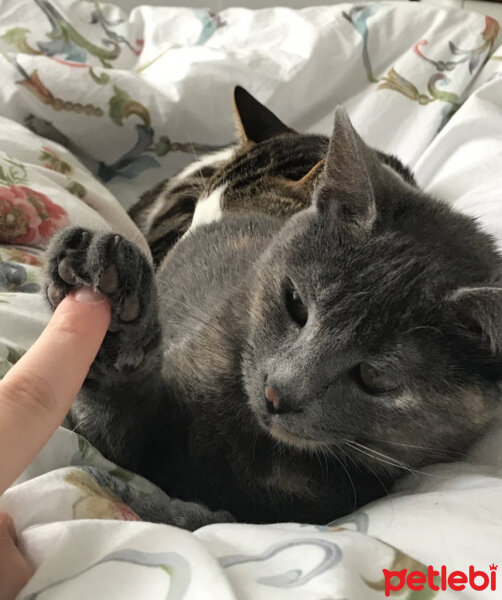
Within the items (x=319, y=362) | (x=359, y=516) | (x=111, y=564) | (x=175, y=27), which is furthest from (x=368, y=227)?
(x=175, y=27)

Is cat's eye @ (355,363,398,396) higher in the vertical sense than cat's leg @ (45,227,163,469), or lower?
higher

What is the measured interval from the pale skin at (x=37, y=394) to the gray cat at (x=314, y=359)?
10 centimetres

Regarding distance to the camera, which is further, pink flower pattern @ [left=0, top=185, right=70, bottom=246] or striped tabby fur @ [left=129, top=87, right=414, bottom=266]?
striped tabby fur @ [left=129, top=87, right=414, bottom=266]

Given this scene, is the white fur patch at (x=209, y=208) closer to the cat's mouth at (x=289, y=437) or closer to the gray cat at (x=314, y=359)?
the gray cat at (x=314, y=359)

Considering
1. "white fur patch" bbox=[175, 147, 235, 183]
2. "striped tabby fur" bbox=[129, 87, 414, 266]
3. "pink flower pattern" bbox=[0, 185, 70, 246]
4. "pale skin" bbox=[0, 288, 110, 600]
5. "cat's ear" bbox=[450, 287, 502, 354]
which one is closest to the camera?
"pale skin" bbox=[0, 288, 110, 600]

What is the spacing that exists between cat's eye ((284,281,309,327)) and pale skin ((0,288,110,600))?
29 centimetres

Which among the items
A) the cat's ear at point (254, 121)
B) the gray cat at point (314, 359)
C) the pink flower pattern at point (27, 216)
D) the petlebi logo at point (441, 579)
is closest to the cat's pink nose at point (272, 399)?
the gray cat at point (314, 359)

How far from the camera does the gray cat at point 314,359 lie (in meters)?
0.74

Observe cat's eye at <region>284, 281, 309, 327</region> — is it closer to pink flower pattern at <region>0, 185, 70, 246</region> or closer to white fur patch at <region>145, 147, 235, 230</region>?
pink flower pattern at <region>0, 185, 70, 246</region>

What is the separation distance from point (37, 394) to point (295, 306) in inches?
15.5

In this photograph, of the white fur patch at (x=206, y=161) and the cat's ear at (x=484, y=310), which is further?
the white fur patch at (x=206, y=161)

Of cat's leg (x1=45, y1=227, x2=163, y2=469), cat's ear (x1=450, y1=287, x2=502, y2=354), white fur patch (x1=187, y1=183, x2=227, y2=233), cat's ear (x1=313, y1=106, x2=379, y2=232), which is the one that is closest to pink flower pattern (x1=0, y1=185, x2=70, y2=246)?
white fur patch (x1=187, y1=183, x2=227, y2=233)

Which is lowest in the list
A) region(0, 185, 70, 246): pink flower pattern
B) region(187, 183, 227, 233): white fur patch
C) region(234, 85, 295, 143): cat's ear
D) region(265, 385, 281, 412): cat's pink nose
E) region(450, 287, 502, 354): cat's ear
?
region(0, 185, 70, 246): pink flower pattern

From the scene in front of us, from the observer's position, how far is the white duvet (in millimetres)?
551
